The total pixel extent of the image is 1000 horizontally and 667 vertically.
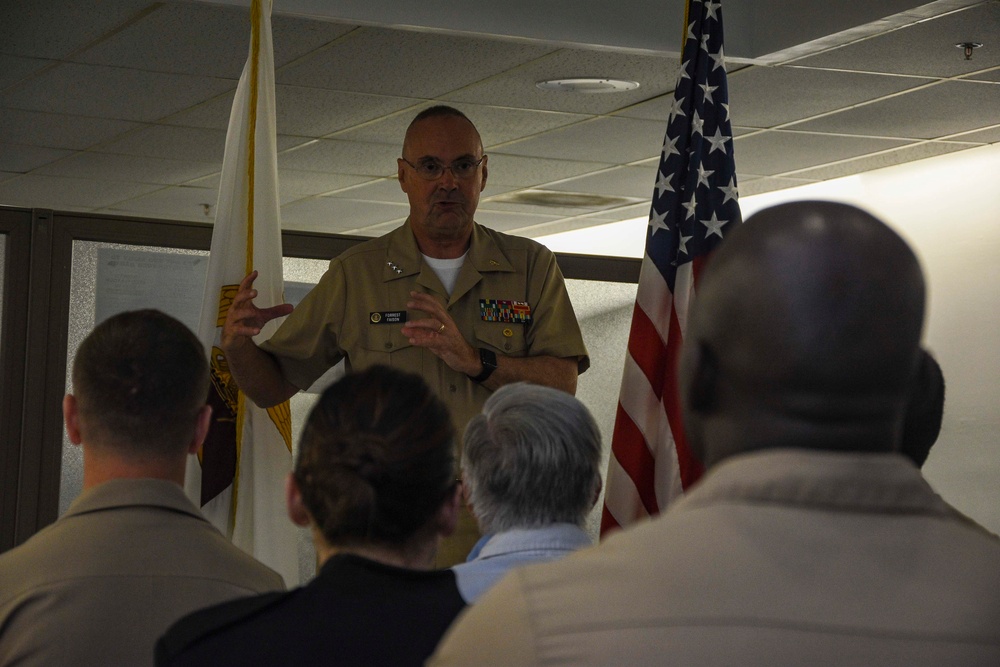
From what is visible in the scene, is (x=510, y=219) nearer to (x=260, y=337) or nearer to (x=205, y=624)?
(x=260, y=337)

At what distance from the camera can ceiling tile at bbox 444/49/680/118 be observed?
5.55 metres

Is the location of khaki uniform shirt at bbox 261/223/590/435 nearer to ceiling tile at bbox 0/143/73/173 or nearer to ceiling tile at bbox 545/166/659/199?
ceiling tile at bbox 545/166/659/199

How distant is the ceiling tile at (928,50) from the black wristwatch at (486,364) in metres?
2.90

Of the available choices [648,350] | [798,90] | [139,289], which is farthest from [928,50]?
[139,289]

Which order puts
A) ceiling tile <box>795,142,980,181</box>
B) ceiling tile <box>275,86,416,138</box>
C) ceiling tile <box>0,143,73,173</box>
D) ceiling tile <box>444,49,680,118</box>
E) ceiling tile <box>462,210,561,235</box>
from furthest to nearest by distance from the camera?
1. ceiling tile <box>462,210,561,235</box>
2. ceiling tile <box>0,143,73,173</box>
3. ceiling tile <box>795,142,980,181</box>
4. ceiling tile <box>275,86,416,138</box>
5. ceiling tile <box>444,49,680,118</box>

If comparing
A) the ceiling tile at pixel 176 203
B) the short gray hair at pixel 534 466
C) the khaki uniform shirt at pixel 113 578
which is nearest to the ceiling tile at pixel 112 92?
the ceiling tile at pixel 176 203

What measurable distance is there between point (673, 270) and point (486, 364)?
1.90ft

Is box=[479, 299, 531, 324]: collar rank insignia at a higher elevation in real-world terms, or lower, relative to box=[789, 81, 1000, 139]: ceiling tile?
lower

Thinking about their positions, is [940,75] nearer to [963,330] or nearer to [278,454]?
[963,330]

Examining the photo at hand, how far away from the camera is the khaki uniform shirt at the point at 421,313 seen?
3.07m

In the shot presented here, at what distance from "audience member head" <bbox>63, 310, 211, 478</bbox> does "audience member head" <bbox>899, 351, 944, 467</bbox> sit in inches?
42.0

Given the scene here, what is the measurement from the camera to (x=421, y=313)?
313 centimetres

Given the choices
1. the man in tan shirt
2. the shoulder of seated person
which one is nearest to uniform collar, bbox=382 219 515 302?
the man in tan shirt

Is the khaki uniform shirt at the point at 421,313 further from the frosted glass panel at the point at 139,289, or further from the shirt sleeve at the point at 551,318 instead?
the frosted glass panel at the point at 139,289
